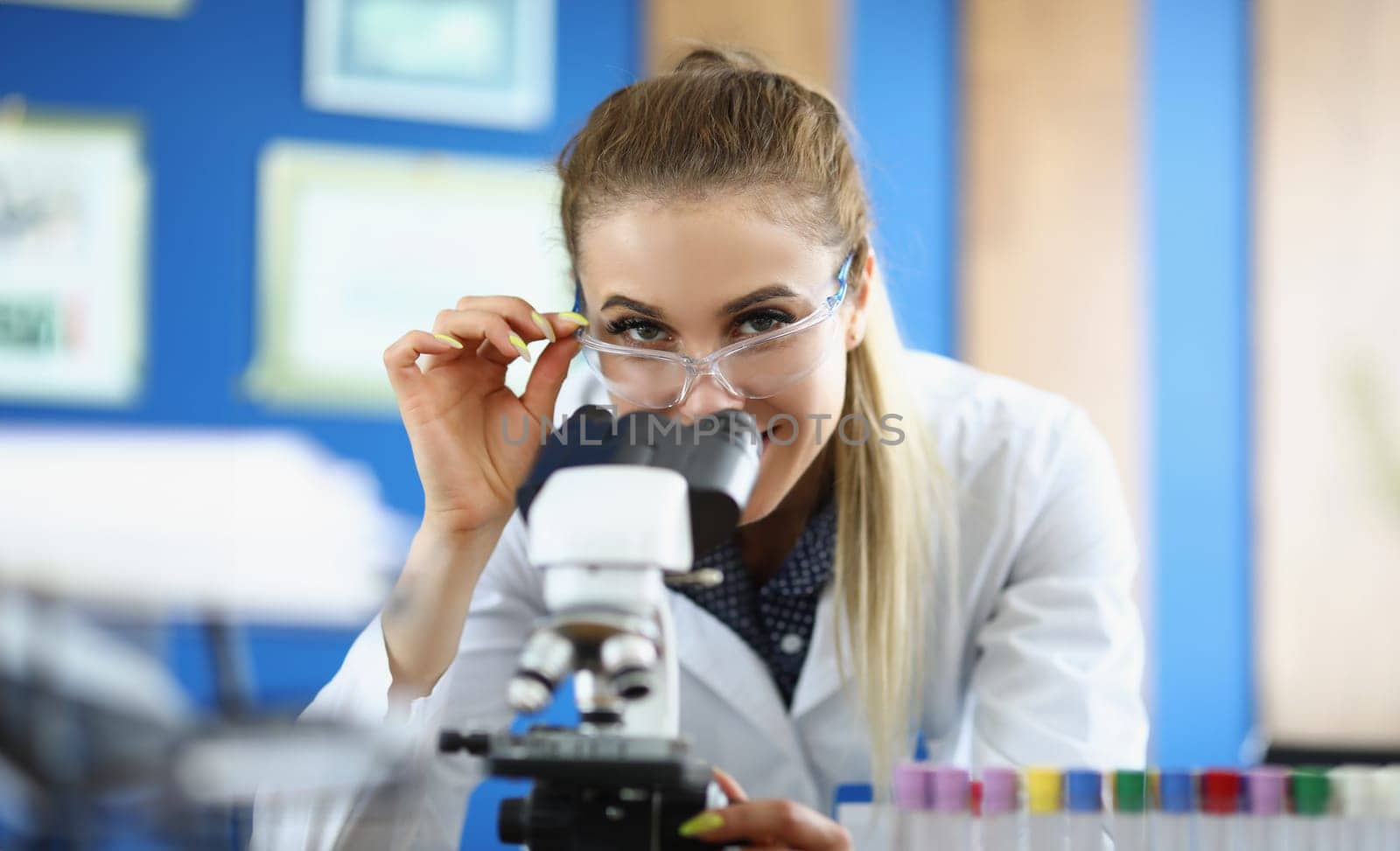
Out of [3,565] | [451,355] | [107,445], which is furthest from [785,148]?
[3,565]

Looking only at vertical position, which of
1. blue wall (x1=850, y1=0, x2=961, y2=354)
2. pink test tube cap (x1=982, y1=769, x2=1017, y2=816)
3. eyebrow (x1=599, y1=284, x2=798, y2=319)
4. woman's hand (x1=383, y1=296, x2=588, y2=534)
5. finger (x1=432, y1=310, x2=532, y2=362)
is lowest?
pink test tube cap (x1=982, y1=769, x2=1017, y2=816)

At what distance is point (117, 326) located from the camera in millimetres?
2693

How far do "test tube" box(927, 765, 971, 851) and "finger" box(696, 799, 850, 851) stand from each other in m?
0.08

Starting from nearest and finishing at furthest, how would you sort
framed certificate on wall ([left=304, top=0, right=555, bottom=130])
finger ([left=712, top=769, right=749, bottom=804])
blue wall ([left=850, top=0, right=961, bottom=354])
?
finger ([left=712, top=769, right=749, bottom=804])
framed certificate on wall ([left=304, top=0, right=555, bottom=130])
blue wall ([left=850, top=0, right=961, bottom=354])

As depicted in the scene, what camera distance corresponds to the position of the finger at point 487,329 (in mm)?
1420

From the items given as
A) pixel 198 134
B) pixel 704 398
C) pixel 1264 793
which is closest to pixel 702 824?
pixel 1264 793

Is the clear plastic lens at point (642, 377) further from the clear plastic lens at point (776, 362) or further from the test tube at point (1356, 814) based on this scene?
the test tube at point (1356, 814)

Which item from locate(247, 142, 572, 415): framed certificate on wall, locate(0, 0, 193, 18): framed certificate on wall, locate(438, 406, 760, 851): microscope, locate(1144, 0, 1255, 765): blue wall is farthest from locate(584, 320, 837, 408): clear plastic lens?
locate(1144, 0, 1255, 765): blue wall

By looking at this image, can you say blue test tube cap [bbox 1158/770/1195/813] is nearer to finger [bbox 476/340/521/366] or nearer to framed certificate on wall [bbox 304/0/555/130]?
finger [bbox 476/340/521/366]

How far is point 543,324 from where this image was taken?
4.74 ft

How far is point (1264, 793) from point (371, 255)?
91.2 inches

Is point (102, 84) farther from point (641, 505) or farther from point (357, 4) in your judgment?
point (641, 505)

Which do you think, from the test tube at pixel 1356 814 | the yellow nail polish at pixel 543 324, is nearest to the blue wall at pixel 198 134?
the yellow nail polish at pixel 543 324

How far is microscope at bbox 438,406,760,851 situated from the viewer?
0.81 m
